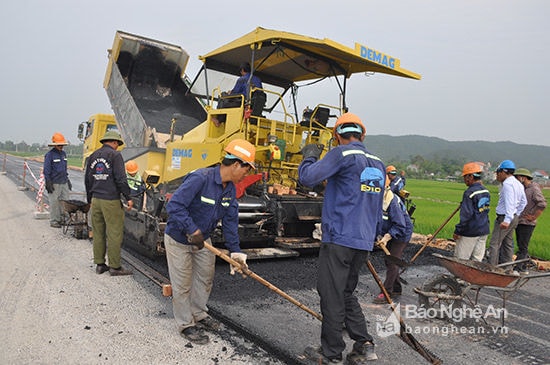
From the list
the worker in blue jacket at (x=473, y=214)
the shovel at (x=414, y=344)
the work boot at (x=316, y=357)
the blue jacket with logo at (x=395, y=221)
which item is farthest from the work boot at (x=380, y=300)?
the work boot at (x=316, y=357)

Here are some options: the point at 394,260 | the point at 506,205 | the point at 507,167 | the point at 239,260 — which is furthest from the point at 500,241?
the point at 239,260

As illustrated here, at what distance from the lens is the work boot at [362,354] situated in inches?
121

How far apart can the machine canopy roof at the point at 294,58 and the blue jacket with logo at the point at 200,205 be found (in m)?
2.61

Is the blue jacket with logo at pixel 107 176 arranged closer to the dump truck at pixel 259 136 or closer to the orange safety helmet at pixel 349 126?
the dump truck at pixel 259 136

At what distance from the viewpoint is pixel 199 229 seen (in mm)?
3275

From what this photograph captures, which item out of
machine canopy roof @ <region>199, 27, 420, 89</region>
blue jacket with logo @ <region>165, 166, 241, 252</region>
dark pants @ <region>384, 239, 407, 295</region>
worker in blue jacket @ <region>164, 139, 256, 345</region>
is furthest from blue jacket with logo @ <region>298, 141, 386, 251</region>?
machine canopy roof @ <region>199, 27, 420, 89</region>

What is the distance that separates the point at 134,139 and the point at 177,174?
1.79 metres

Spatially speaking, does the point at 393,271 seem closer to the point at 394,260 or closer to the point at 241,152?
the point at 394,260

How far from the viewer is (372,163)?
118 inches

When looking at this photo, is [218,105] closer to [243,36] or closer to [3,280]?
[243,36]

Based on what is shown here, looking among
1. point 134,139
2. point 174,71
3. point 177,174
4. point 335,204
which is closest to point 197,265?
point 335,204

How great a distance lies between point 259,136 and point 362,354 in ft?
12.0

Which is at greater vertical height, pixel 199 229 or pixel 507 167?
pixel 507 167

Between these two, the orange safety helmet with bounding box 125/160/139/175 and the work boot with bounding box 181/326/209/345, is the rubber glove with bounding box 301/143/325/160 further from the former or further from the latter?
the work boot with bounding box 181/326/209/345
